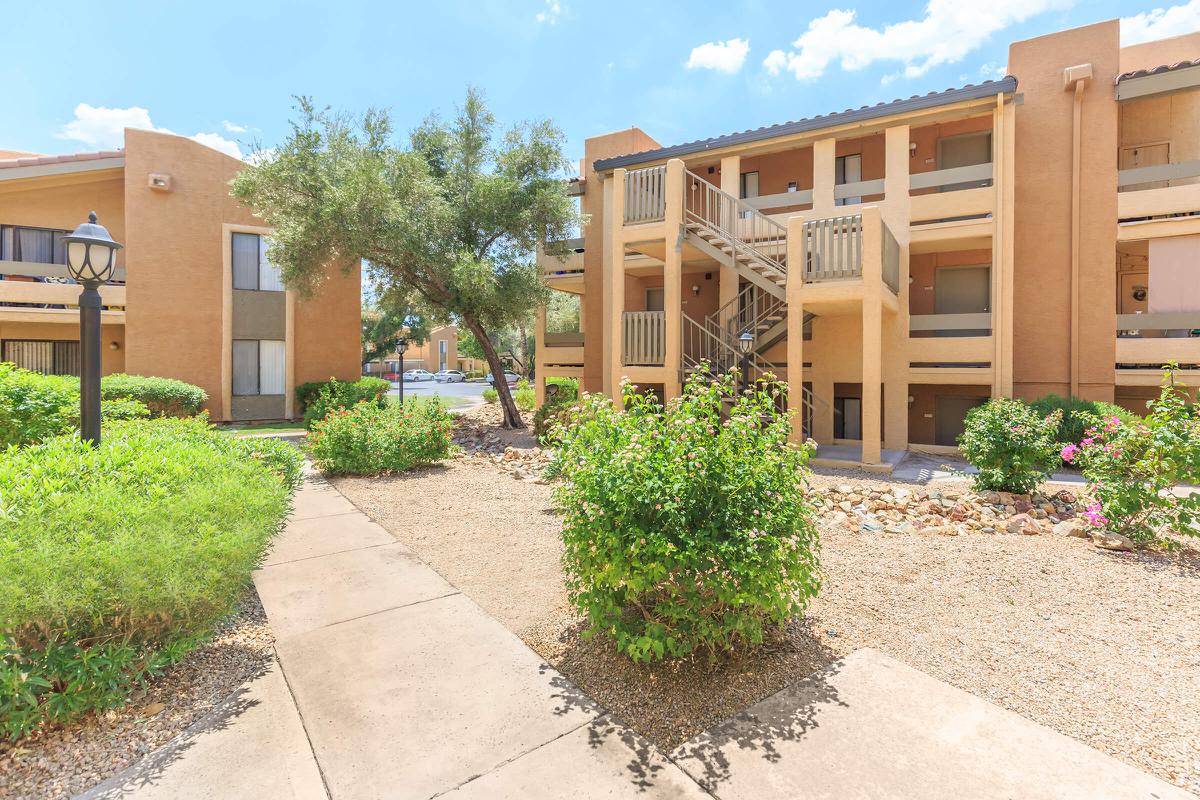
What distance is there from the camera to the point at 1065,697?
298cm

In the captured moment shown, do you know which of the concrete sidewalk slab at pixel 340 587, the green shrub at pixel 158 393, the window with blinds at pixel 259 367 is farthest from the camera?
the window with blinds at pixel 259 367

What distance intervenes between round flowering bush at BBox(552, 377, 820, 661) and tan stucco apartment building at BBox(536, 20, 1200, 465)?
7135 mm

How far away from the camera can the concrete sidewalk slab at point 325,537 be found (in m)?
5.50

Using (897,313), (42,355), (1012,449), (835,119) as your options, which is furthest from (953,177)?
(42,355)

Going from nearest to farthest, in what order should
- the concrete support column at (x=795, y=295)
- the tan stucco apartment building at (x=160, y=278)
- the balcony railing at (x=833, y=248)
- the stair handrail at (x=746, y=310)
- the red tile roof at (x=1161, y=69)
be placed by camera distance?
the balcony railing at (x=833, y=248) → the concrete support column at (x=795, y=295) → the red tile roof at (x=1161, y=69) → the stair handrail at (x=746, y=310) → the tan stucco apartment building at (x=160, y=278)

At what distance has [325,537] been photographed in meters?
6.03

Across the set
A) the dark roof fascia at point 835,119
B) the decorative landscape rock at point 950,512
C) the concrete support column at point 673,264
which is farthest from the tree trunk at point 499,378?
the decorative landscape rock at point 950,512

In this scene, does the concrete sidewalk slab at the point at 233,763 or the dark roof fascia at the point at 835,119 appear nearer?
the concrete sidewalk slab at the point at 233,763

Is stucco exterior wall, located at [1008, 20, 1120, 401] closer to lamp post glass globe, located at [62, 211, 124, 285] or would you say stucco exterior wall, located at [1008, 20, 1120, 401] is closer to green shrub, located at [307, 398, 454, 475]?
green shrub, located at [307, 398, 454, 475]

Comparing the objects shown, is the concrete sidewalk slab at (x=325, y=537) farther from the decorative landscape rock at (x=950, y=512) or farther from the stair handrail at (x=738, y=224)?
the stair handrail at (x=738, y=224)

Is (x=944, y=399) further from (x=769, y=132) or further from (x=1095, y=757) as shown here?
(x=1095, y=757)

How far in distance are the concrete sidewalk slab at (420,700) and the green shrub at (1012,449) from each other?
690 centimetres

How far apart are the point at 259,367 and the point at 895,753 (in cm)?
1899

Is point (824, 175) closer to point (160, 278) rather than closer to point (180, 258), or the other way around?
point (180, 258)
